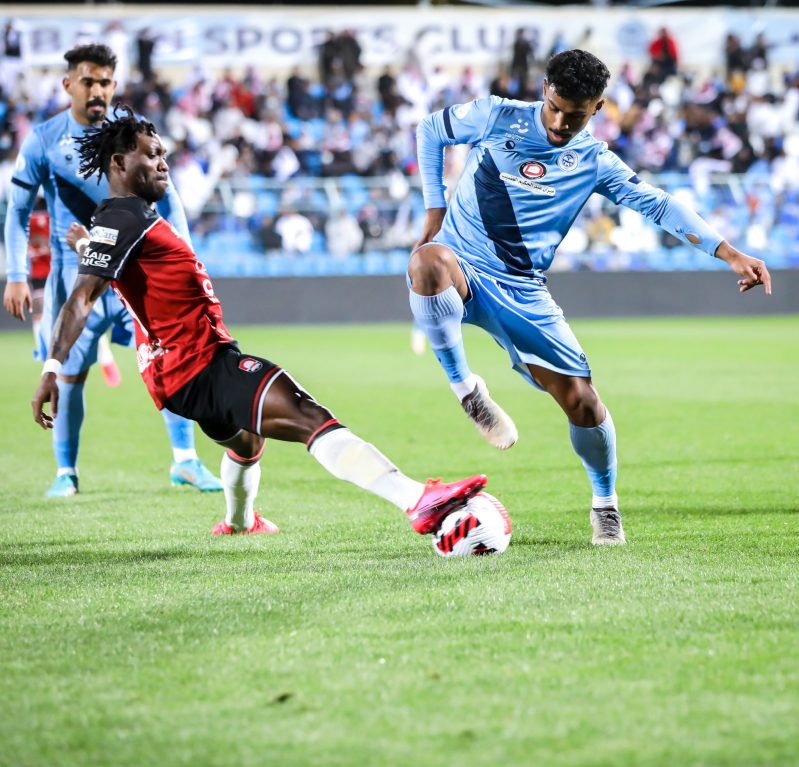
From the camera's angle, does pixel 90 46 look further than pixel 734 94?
No

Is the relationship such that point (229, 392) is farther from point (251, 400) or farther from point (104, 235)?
point (104, 235)

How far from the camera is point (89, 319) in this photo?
748 cm

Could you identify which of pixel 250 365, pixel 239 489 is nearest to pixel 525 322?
pixel 250 365

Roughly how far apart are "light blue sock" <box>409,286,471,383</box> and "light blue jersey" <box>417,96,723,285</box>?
25 cm

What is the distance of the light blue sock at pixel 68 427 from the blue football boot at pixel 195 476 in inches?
23.9

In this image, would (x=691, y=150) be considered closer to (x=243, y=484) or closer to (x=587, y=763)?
(x=243, y=484)

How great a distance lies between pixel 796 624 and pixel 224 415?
2250 mm

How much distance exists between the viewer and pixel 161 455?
30.8ft

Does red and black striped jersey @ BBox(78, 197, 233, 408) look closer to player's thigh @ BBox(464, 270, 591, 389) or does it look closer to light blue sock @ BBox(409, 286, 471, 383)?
light blue sock @ BBox(409, 286, 471, 383)

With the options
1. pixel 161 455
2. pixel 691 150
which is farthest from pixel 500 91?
pixel 161 455

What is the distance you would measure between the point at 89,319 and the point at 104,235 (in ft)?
8.35

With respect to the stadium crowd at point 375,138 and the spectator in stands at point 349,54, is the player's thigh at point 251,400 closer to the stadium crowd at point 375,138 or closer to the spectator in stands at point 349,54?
the stadium crowd at point 375,138

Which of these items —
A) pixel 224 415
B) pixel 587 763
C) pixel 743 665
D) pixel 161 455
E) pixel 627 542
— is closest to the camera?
pixel 587 763

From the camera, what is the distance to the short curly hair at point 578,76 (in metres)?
5.30
